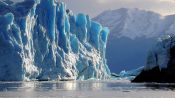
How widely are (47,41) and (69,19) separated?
43.2ft

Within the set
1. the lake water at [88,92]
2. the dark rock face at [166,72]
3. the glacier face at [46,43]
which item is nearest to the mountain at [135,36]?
the glacier face at [46,43]

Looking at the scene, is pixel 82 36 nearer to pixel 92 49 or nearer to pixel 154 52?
pixel 92 49

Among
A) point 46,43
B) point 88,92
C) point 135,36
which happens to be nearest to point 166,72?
point 88,92

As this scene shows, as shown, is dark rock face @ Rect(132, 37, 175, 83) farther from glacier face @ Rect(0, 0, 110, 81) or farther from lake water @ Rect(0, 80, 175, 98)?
glacier face @ Rect(0, 0, 110, 81)

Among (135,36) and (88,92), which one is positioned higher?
(135,36)

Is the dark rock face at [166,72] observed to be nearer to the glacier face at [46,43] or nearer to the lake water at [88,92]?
the lake water at [88,92]

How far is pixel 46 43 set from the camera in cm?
6906

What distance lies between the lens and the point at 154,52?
55.8 metres

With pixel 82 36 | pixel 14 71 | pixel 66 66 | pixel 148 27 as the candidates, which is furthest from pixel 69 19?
pixel 148 27

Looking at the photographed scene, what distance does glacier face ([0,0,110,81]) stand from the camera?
62031 millimetres

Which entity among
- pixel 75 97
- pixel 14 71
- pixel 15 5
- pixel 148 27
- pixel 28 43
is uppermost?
pixel 148 27

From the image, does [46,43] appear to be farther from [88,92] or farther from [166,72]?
[88,92]

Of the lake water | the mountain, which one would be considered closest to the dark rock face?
the lake water

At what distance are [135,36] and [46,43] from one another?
11908 centimetres
